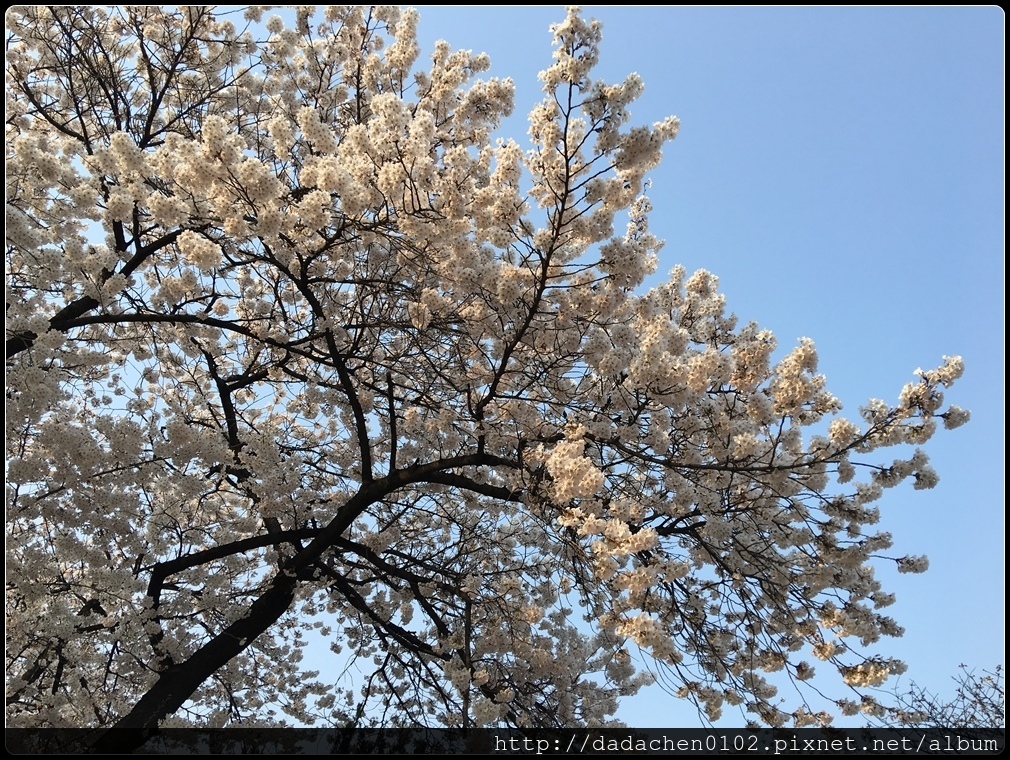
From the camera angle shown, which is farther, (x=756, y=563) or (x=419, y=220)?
(x=756, y=563)

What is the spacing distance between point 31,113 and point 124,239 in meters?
1.61

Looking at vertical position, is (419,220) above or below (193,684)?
above

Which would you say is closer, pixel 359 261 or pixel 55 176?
pixel 55 176

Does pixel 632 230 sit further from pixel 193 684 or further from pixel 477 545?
pixel 193 684

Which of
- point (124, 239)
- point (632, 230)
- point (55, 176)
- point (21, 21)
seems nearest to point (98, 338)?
point (124, 239)

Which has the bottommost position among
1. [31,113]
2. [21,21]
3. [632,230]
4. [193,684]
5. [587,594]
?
[193,684]

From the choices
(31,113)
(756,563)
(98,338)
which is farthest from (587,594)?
(31,113)

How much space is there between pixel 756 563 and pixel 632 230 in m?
3.21

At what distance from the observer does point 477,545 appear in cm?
888

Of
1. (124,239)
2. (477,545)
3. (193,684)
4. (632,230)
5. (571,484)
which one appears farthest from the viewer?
(477,545)

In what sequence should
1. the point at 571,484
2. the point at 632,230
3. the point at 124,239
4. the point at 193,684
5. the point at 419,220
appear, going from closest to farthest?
the point at 571,484
the point at 419,220
the point at 632,230
the point at 193,684
the point at 124,239

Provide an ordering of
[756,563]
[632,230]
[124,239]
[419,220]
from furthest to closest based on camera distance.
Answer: [124,239], [632,230], [756,563], [419,220]

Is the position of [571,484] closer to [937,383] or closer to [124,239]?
[937,383]

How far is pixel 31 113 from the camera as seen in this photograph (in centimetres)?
720
